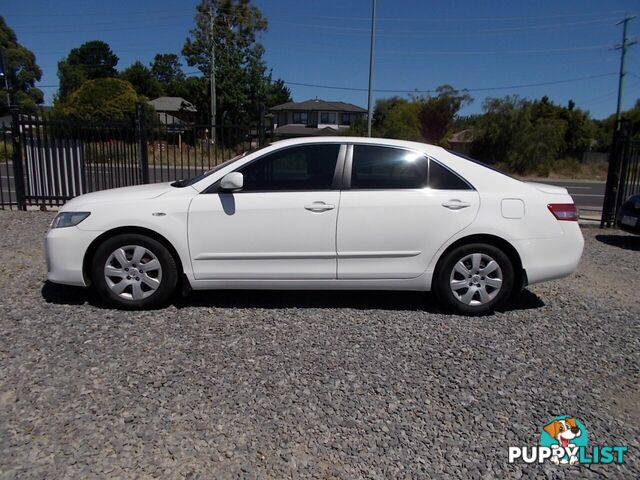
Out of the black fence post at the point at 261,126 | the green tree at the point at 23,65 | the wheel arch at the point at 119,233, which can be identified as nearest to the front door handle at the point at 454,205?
the wheel arch at the point at 119,233

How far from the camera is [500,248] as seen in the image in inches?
176

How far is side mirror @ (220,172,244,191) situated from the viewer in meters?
4.17

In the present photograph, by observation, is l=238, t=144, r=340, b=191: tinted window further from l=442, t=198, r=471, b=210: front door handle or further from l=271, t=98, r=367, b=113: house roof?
l=271, t=98, r=367, b=113: house roof

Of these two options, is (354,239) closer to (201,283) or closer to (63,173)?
(201,283)

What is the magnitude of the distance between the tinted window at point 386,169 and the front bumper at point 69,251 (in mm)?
2371

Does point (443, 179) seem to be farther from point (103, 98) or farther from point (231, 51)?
point (231, 51)

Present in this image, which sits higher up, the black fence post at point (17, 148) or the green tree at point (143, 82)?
the green tree at point (143, 82)

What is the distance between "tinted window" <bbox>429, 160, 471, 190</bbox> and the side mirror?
170cm

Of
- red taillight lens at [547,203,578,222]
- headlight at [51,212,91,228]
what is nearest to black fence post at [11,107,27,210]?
headlight at [51,212,91,228]

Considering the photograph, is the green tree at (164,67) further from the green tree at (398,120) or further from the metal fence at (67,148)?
the metal fence at (67,148)

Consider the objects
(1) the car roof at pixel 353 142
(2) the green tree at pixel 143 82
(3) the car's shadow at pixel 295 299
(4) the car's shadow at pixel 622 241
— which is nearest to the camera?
(1) the car roof at pixel 353 142

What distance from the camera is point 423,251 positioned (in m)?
4.38

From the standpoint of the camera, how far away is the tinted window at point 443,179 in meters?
4.43

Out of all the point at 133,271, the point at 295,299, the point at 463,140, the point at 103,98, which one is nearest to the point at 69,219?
the point at 133,271
